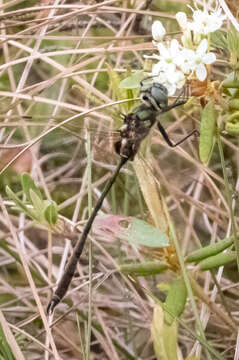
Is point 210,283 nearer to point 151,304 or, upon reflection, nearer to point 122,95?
point 151,304

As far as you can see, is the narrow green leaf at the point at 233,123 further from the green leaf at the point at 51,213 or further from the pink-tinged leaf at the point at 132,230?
the green leaf at the point at 51,213

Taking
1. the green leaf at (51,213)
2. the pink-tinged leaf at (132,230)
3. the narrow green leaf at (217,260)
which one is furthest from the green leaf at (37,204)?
the narrow green leaf at (217,260)

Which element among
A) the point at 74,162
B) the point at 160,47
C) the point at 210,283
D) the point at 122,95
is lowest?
the point at 210,283

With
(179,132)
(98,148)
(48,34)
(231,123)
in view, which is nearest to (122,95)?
(98,148)

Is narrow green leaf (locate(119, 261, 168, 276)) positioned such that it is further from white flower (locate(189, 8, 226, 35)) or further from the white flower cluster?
white flower (locate(189, 8, 226, 35))

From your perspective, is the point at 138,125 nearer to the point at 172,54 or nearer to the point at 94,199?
the point at 172,54

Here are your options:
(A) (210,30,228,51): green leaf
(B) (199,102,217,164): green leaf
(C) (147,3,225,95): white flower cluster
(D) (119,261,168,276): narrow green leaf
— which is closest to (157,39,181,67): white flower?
(C) (147,3,225,95): white flower cluster

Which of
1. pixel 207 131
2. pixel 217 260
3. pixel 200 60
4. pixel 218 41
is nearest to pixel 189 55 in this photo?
pixel 200 60
